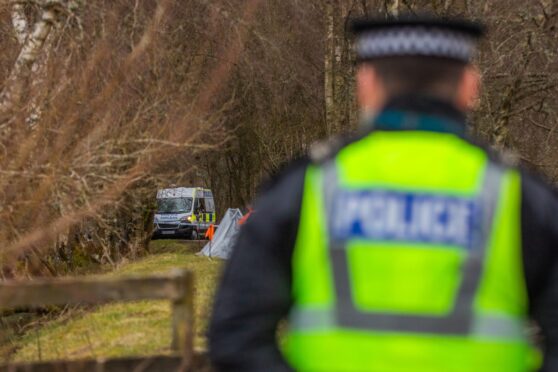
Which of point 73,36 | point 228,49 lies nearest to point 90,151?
point 73,36

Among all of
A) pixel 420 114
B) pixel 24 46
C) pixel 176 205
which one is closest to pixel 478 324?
pixel 420 114

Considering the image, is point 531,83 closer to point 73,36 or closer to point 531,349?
point 73,36

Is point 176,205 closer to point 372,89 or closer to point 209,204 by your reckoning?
point 209,204

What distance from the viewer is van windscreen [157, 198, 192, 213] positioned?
4300 centimetres

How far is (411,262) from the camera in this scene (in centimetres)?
210

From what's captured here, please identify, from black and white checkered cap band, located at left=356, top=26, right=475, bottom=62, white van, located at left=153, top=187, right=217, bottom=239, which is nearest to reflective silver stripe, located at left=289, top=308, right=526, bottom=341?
black and white checkered cap band, located at left=356, top=26, right=475, bottom=62

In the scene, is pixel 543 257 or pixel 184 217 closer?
pixel 543 257

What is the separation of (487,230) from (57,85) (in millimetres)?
12820

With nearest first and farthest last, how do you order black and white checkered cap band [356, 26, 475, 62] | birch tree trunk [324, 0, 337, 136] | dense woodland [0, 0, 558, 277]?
black and white checkered cap band [356, 26, 475, 62]
dense woodland [0, 0, 558, 277]
birch tree trunk [324, 0, 337, 136]

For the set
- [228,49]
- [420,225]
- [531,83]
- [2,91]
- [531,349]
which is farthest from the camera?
[228,49]

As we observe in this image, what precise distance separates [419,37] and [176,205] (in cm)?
4130

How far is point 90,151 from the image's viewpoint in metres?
14.3

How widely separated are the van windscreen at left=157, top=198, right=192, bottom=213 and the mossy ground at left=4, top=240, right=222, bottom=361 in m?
25.4

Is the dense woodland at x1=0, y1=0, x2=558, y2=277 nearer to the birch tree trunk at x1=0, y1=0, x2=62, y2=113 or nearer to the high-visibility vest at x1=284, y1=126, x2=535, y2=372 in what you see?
the birch tree trunk at x1=0, y1=0, x2=62, y2=113
